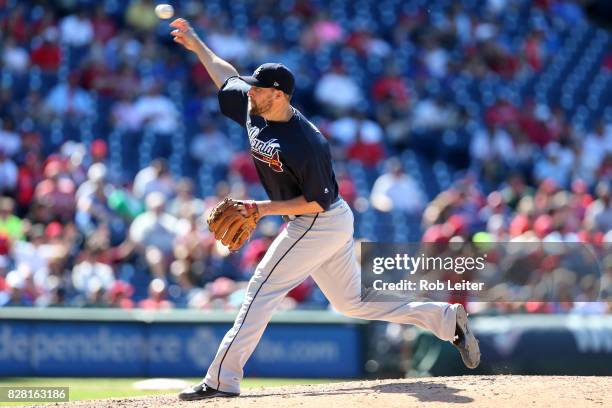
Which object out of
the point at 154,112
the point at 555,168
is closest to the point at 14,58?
the point at 154,112

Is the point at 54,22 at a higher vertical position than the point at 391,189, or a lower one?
higher

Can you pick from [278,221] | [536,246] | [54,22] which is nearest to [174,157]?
[278,221]

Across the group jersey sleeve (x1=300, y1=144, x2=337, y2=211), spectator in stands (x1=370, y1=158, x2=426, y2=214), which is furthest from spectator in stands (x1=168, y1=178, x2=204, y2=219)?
jersey sleeve (x1=300, y1=144, x2=337, y2=211)

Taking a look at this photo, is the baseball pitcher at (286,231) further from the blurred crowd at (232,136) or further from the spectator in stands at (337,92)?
the spectator in stands at (337,92)

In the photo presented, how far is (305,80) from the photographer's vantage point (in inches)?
602

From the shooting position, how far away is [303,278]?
6.09 meters

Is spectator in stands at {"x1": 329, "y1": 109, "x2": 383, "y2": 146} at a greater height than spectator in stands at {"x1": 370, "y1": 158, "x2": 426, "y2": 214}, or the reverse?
spectator in stands at {"x1": 329, "y1": 109, "x2": 383, "y2": 146}

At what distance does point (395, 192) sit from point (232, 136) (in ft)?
7.42

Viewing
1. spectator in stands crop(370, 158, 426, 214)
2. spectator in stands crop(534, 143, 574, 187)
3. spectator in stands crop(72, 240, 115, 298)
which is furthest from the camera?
spectator in stands crop(534, 143, 574, 187)

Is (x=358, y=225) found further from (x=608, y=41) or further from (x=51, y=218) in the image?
(x=608, y=41)

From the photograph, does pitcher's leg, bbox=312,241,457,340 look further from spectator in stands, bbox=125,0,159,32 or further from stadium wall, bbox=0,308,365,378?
spectator in stands, bbox=125,0,159,32

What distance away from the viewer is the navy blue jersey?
5824mm

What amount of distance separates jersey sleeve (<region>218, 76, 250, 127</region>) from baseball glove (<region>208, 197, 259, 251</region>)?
1.95ft

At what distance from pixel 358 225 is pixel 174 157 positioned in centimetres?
248
